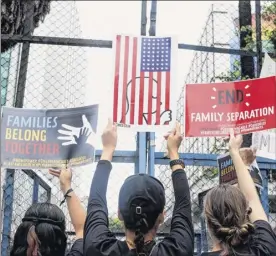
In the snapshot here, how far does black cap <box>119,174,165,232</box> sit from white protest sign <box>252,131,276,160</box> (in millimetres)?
2031

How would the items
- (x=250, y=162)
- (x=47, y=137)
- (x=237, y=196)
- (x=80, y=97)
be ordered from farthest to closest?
(x=80, y=97) → (x=47, y=137) → (x=250, y=162) → (x=237, y=196)

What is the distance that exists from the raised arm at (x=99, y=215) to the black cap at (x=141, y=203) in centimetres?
9

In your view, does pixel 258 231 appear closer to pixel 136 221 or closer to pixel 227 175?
pixel 136 221

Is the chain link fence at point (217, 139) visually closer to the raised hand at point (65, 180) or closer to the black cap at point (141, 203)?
the raised hand at point (65, 180)

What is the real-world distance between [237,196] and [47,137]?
2.15 m

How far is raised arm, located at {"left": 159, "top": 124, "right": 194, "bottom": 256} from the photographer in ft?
6.49

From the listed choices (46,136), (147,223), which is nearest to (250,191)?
(147,223)

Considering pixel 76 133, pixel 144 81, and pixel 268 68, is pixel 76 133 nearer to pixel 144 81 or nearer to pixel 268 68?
pixel 144 81

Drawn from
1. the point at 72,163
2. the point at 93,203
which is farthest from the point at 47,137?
the point at 93,203

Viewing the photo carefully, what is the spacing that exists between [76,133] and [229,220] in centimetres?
205

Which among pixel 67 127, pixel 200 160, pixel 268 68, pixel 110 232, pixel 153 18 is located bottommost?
pixel 110 232

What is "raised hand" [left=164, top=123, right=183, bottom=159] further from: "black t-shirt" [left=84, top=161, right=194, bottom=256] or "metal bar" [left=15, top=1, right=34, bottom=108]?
"metal bar" [left=15, top=1, right=34, bottom=108]

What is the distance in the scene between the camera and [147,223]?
1998 mm

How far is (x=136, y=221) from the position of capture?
1992 mm
